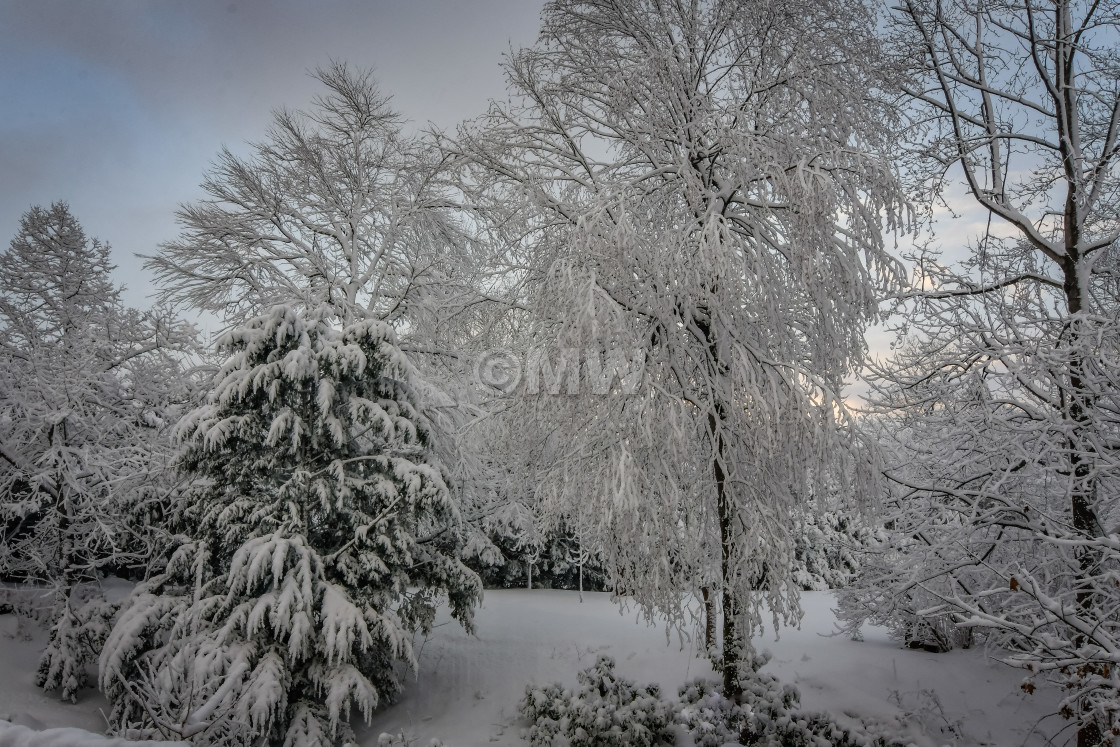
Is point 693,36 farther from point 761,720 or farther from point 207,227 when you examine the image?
point 207,227

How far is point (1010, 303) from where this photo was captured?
5.54 m

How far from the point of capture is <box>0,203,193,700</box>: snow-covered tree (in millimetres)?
8211

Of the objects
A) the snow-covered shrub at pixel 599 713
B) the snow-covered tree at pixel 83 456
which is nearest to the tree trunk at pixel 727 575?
the snow-covered shrub at pixel 599 713

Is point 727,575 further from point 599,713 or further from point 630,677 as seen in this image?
point 630,677

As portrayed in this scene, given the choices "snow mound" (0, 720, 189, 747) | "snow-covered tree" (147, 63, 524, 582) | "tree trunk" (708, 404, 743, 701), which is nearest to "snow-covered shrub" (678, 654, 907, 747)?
"tree trunk" (708, 404, 743, 701)

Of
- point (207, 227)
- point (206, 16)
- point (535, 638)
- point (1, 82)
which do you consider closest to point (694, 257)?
point (535, 638)

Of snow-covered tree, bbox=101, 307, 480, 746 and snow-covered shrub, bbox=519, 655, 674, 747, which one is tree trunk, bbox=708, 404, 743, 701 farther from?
snow-covered tree, bbox=101, 307, 480, 746

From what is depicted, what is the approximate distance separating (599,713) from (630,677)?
80.0 inches

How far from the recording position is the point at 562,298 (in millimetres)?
4883

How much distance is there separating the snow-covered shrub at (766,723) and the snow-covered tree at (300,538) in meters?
3.33

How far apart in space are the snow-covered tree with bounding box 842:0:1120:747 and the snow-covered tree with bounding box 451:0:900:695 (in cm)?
89

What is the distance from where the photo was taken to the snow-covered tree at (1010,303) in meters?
4.58
